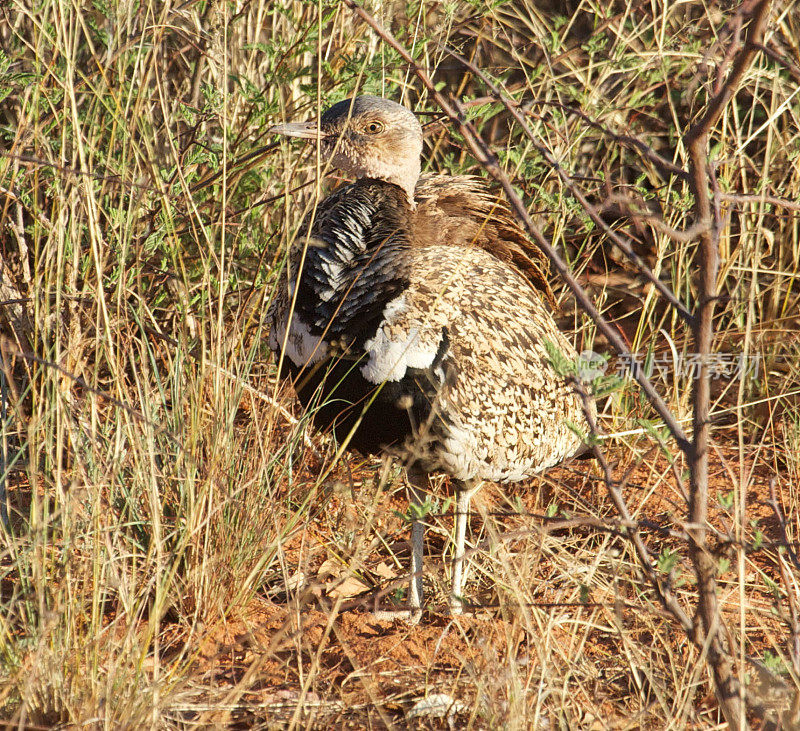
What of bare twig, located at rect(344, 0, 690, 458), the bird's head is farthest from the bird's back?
bare twig, located at rect(344, 0, 690, 458)

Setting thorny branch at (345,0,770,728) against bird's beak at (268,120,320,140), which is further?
bird's beak at (268,120,320,140)

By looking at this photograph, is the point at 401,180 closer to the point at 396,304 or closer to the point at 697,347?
the point at 396,304

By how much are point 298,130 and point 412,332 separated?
0.86 meters

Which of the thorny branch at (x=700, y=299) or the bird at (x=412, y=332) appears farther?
the bird at (x=412, y=332)

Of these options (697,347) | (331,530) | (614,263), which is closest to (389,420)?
(331,530)

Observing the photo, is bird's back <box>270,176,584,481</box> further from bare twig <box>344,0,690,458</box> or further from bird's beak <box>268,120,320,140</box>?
bare twig <box>344,0,690,458</box>

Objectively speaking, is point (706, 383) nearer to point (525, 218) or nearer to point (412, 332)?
point (525, 218)

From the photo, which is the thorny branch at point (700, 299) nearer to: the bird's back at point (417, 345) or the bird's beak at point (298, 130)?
the bird's back at point (417, 345)

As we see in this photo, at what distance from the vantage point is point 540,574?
2984 millimetres

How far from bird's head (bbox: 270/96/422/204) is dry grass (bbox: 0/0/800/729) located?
0.18 meters

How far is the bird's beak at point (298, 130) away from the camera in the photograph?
9.93 feet

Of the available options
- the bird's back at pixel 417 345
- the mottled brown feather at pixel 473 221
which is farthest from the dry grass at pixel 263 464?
the mottled brown feather at pixel 473 221

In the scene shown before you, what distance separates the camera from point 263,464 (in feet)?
8.46

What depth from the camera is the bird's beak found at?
3027 mm
